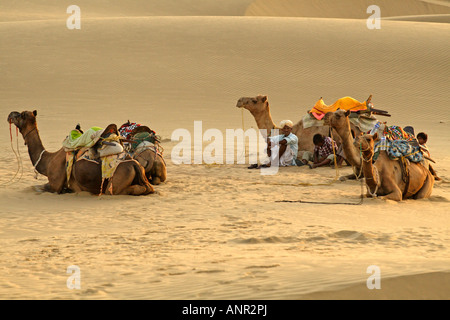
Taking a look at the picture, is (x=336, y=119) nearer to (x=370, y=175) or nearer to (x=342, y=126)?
(x=342, y=126)

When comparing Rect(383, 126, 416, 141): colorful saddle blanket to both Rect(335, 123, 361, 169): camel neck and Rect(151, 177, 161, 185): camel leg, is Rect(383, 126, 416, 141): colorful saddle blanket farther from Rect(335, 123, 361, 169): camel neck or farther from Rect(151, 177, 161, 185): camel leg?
Rect(151, 177, 161, 185): camel leg

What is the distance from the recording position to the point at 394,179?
9.94 m

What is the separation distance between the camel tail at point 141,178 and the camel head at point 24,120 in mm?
1808

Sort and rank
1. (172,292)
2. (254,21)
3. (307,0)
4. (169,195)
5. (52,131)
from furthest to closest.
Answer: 1. (307,0)
2. (254,21)
3. (52,131)
4. (169,195)
5. (172,292)

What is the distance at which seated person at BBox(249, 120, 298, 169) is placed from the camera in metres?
13.1

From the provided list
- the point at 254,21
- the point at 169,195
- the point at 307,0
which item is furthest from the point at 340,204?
the point at 307,0

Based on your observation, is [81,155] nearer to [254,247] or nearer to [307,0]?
[254,247]

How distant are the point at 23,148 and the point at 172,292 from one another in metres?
11.9

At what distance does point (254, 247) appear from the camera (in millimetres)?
7223

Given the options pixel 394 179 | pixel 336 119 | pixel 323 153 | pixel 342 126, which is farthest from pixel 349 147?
pixel 323 153

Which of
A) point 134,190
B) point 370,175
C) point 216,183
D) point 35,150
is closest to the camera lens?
point 370,175

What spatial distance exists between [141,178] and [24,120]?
2075mm

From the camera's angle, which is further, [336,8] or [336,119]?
[336,8]

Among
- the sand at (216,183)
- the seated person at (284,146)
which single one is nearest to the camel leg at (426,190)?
the sand at (216,183)
